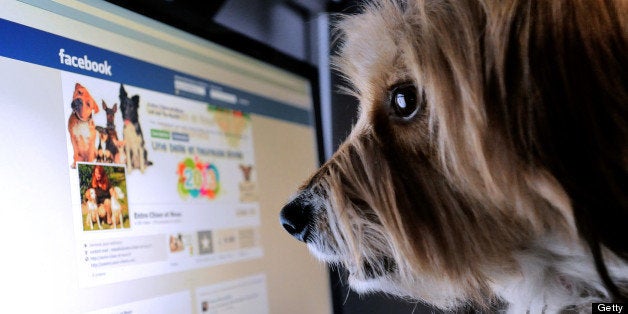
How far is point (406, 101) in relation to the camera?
0.73 metres

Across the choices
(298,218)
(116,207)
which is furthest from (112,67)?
(298,218)

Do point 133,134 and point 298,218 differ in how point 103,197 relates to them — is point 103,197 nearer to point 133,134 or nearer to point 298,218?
point 133,134

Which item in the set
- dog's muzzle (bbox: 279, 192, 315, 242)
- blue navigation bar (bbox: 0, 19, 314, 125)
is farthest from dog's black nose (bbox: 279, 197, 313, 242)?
blue navigation bar (bbox: 0, 19, 314, 125)

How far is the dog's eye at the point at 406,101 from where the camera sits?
0.72 metres

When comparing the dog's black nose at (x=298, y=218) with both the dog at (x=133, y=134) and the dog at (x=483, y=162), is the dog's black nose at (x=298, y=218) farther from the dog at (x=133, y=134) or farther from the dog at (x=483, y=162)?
the dog at (x=133, y=134)

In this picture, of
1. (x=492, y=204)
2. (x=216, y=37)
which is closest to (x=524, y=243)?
(x=492, y=204)

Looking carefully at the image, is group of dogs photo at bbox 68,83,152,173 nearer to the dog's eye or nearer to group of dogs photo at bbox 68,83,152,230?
group of dogs photo at bbox 68,83,152,230

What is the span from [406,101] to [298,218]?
8.9 inches

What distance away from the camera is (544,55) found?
→ 0.59 m

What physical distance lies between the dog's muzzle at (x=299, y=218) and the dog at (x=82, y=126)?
0.28m

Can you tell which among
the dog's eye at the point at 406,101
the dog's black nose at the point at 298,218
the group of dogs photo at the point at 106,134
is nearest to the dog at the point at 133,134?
the group of dogs photo at the point at 106,134

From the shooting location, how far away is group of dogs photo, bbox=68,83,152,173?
745 mm

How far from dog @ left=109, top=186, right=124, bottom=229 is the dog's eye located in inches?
16.3

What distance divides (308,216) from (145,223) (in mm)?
248
